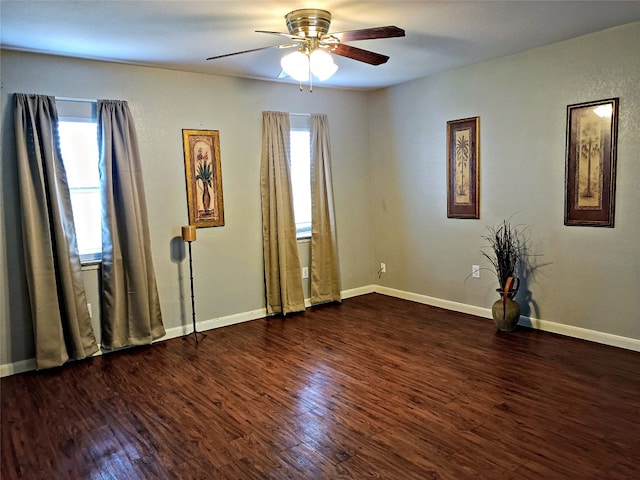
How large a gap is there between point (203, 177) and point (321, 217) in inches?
54.9

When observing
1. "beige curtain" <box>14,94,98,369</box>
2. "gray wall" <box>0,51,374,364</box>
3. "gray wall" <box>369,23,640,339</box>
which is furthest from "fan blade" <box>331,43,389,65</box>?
"beige curtain" <box>14,94,98,369</box>

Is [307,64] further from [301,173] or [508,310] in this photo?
[508,310]

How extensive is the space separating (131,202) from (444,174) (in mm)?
3027

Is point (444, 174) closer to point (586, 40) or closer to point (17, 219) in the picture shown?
point (586, 40)

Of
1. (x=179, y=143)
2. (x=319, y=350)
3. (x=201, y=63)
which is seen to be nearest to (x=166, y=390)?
(x=319, y=350)

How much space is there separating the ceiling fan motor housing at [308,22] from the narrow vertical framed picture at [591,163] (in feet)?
7.17

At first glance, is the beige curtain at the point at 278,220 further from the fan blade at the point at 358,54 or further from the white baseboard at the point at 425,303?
the fan blade at the point at 358,54

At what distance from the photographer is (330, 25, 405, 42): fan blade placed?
2.61 m

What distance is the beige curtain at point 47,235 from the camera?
3502 millimetres

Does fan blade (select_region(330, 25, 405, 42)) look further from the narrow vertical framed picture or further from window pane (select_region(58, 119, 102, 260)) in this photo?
window pane (select_region(58, 119, 102, 260))

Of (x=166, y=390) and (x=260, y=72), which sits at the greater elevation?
(x=260, y=72)

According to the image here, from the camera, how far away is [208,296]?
4.57 m

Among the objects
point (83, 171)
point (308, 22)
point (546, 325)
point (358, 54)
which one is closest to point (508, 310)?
point (546, 325)

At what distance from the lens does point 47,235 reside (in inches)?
141
